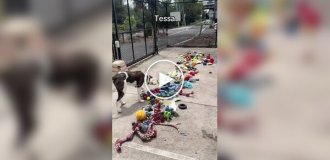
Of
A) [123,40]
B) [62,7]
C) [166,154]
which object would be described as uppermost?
[62,7]

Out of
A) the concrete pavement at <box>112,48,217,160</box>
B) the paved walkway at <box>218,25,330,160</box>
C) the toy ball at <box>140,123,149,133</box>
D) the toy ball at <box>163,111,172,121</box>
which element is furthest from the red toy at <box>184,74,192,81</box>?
the paved walkway at <box>218,25,330,160</box>

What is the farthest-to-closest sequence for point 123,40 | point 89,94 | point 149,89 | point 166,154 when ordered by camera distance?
point 123,40 < point 149,89 < point 166,154 < point 89,94

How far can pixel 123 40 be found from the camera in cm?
705

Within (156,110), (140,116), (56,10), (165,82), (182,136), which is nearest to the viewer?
(56,10)

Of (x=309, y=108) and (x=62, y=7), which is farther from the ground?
(x=62, y=7)

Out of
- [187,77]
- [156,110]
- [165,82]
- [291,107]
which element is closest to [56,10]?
[291,107]

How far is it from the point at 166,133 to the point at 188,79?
243 cm

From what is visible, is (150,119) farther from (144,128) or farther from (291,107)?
(291,107)

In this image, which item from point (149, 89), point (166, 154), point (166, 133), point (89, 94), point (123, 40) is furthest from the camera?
point (123, 40)

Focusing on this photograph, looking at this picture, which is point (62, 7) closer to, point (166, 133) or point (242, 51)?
point (242, 51)

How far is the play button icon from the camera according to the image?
14.8 feet

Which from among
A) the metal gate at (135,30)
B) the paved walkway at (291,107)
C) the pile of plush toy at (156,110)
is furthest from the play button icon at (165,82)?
the paved walkway at (291,107)

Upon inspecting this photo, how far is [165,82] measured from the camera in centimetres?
505

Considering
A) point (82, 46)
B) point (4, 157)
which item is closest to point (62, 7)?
point (82, 46)
